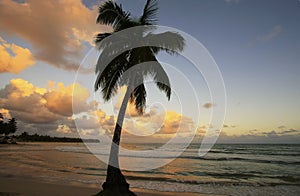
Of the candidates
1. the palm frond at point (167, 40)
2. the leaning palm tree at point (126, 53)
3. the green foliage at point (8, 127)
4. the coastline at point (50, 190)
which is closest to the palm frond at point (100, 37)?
the leaning palm tree at point (126, 53)

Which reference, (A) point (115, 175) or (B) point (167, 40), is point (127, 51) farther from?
(A) point (115, 175)

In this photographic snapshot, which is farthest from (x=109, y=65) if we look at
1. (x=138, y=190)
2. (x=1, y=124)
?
(x=1, y=124)

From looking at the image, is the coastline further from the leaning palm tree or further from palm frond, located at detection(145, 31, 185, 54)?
palm frond, located at detection(145, 31, 185, 54)

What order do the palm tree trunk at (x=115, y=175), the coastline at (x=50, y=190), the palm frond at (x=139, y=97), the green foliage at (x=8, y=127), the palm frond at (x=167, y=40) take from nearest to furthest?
the palm tree trunk at (x=115, y=175), the palm frond at (x=167, y=40), the palm frond at (x=139, y=97), the coastline at (x=50, y=190), the green foliage at (x=8, y=127)

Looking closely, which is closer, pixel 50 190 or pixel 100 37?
pixel 100 37

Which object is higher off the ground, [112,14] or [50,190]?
[112,14]

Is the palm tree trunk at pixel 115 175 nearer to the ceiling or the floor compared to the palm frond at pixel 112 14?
nearer to the floor

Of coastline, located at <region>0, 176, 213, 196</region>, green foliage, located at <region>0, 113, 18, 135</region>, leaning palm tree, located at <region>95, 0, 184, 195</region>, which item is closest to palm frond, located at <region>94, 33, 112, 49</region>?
leaning palm tree, located at <region>95, 0, 184, 195</region>

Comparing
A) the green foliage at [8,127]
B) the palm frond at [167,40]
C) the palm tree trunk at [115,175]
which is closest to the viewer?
the palm tree trunk at [115,175]

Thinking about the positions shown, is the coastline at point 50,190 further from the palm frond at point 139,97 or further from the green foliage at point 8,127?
the green foliage at point 8,127

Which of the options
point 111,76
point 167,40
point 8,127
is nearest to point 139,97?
point 111,76

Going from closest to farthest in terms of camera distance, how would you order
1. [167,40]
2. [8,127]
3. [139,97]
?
[167,40], [139,97], [8,127]

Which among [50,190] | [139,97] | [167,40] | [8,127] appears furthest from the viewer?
[8,127]

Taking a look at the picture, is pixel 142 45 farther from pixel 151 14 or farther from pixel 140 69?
pixel 151 14
